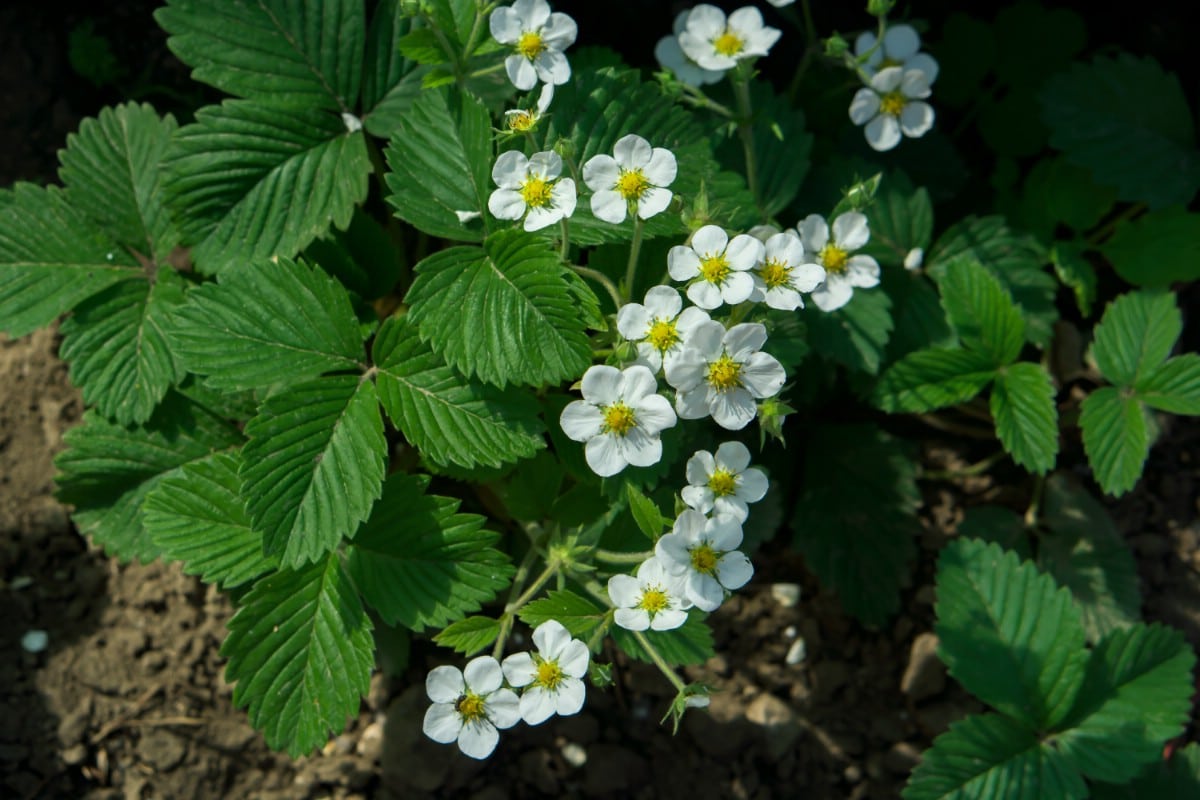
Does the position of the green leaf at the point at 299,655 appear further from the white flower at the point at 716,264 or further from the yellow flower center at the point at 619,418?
the white flower at the point at 716,264

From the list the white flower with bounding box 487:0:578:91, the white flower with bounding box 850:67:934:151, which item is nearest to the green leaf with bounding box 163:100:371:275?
the white flower with bounding box 487:0:578:91

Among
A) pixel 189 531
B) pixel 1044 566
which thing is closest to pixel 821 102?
pixel 1044 566

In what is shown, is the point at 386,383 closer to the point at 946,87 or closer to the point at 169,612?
the point at 169,612

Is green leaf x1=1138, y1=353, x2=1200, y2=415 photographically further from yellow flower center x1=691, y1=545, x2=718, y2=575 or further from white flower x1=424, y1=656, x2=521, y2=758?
white flower x1=424, y1=656, x2=521, y2=758

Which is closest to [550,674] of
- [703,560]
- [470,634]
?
[470,634]

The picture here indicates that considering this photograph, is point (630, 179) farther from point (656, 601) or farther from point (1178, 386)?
point (1178, 386)

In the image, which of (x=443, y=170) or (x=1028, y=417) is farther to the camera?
(x=1028, y=417)

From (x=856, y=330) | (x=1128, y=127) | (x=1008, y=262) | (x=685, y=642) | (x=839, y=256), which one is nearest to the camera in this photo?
(x=685, y=642)
